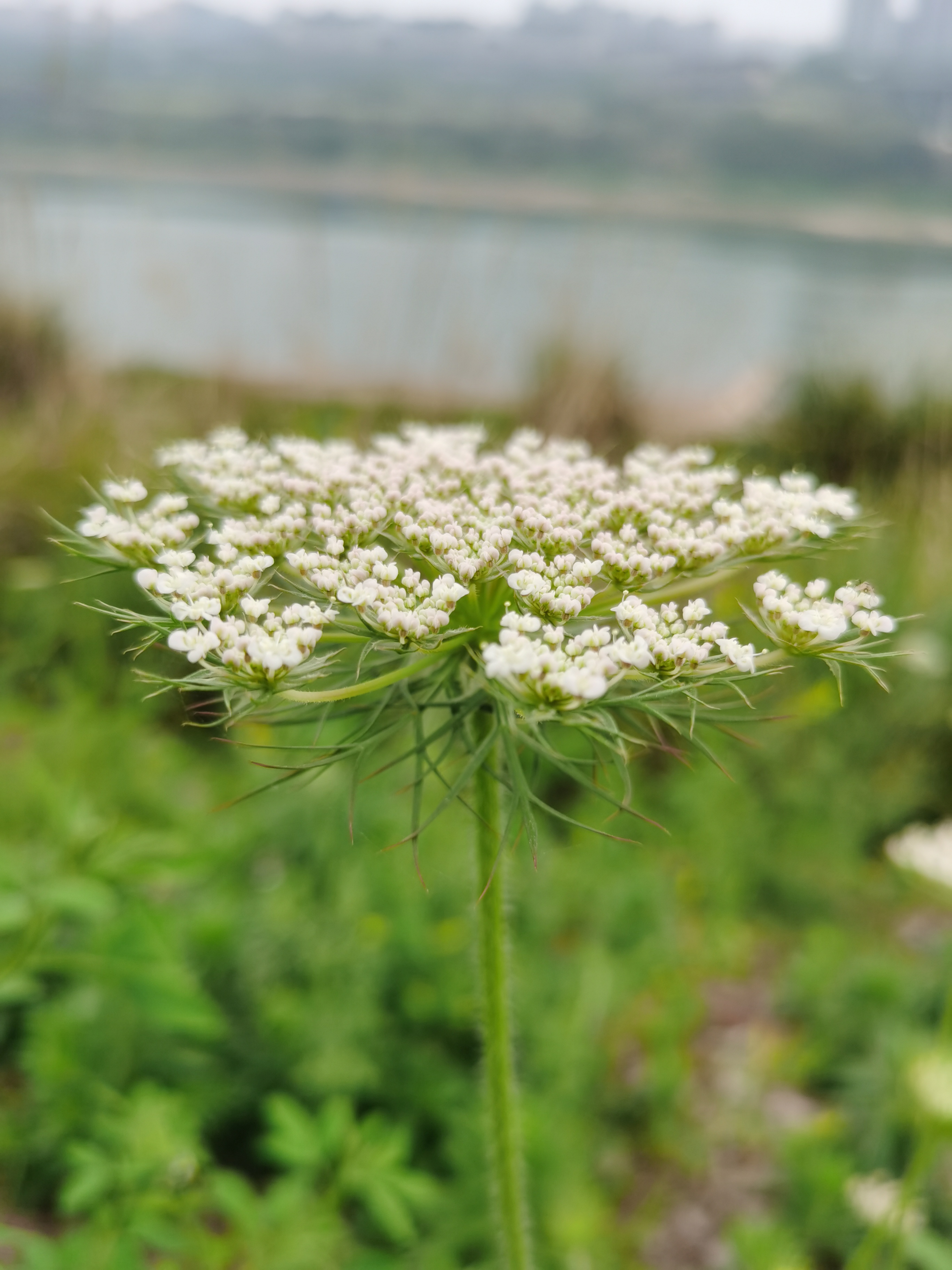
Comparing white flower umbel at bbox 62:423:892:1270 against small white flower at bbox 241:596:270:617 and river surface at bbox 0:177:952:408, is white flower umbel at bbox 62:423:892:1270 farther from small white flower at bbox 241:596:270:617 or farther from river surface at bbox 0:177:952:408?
river surface at bbox 0:177:952:408

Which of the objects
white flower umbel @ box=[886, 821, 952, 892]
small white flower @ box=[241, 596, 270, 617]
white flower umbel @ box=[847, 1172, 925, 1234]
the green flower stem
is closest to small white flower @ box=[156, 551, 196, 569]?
small white flower @ box=[241, 596, 270, 617]

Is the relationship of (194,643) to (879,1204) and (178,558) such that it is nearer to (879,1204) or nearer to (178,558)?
(178,558)

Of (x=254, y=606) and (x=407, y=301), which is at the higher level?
(x=407, y=301)

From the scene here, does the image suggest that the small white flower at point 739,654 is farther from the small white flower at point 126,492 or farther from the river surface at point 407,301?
the river surface at point 407,301

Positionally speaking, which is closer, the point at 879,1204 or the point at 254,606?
the point at 254,606

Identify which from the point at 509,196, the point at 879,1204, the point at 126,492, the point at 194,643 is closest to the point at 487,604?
the point at 194,643

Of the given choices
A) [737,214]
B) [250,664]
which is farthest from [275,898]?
[737,214]

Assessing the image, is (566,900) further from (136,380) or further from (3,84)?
(3,84)

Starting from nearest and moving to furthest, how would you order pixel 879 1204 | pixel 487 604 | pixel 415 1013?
pixel 487 604 < pixel 879 1204 < pixel 415 1013

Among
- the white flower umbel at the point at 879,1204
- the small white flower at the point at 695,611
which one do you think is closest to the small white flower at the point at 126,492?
the small white flower at the point at 695,611
